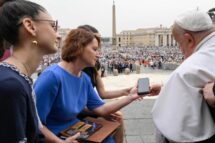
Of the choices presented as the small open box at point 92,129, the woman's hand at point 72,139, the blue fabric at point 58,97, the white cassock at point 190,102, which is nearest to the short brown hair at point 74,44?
the blue fabric at point 58,97

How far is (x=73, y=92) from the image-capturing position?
114 inches

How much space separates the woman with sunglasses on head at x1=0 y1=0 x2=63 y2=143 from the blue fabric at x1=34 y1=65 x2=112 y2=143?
2.26 ft

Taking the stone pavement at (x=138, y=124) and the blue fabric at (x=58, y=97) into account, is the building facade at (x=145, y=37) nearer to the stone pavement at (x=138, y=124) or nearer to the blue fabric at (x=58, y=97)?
the stone pavement at (x=138, y=124)

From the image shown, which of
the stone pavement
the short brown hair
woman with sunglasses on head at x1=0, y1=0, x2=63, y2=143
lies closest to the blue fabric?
the short brown hair

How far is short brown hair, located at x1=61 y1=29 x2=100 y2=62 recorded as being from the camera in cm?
296

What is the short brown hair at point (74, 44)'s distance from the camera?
2.96 meters

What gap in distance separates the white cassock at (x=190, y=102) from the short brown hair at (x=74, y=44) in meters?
0.95

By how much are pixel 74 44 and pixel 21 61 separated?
3.84 ft

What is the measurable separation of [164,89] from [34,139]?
870 millimetres

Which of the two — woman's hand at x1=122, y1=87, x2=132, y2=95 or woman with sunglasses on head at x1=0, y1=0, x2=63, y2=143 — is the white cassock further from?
woman's hand at x1=122, y1=87, x2=132, y2=95

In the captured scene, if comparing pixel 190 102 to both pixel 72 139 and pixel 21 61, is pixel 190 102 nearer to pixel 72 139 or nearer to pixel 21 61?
pixel 72 139

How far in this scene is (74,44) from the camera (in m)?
2.98

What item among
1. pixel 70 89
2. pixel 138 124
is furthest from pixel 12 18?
pixel 138 124

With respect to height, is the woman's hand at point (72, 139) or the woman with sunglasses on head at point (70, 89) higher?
the woman with sunglasses on head at point (70, 89)
